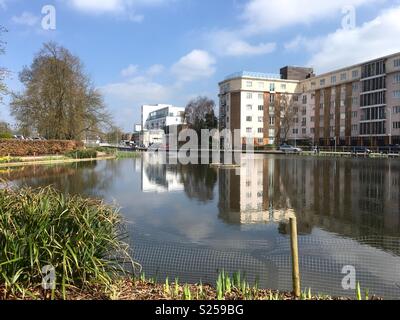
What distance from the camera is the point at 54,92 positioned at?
46.5 m

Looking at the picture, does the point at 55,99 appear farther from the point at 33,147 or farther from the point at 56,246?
the point at 56,246

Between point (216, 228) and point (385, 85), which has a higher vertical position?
point (385, 85)

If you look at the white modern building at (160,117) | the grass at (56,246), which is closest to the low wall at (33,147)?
the grass at (56,246)

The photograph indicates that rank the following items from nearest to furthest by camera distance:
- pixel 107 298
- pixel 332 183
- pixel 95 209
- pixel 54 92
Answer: pixel 107 298 → pixel 95 209 → pixel 332 183 → pixel 54 92

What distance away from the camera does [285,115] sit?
9269 cm

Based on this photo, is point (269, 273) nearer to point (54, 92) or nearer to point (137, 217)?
point (137, 217)

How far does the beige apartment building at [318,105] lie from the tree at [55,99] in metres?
49.7

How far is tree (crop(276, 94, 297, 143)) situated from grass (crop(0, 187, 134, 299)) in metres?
89.7

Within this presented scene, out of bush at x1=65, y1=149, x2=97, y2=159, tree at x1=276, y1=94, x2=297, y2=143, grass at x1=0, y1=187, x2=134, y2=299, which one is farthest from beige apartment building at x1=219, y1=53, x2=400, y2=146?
grass at x1=0, y1=187, x2=134, y2=299

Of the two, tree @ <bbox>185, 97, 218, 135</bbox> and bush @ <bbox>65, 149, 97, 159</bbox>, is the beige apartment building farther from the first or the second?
bush @ <bbox>65, 149, 97, 159</bbox>

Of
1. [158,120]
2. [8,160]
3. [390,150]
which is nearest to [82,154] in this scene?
[8,160]

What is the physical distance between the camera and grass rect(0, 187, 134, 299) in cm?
444

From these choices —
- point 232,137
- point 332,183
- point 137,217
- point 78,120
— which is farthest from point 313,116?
point 137,217
